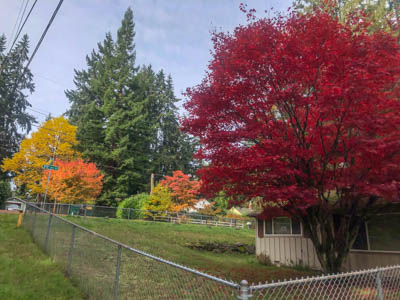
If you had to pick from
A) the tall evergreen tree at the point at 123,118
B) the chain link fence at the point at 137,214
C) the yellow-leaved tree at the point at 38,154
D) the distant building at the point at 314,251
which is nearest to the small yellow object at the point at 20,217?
the chain link fence at the point at 137,214

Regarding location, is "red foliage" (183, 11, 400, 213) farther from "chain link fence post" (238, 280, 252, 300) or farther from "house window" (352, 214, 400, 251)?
"chain link fence post" (238, 280, 252, 300)

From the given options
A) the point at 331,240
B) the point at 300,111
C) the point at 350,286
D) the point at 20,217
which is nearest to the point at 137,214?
the point at 20,217

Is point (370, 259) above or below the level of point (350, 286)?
below

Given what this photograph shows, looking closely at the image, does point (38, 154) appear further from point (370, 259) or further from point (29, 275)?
point (370, 259)

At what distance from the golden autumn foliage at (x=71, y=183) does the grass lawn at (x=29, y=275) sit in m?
14.2

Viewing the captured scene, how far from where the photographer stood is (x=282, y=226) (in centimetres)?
1215

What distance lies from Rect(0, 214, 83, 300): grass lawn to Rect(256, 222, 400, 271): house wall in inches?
342

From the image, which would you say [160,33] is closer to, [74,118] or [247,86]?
[247,86]

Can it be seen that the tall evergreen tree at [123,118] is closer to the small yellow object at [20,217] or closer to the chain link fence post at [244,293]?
the small yellow object at [20,217]

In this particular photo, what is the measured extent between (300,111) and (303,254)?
255 inches

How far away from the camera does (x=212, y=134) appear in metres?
6.82

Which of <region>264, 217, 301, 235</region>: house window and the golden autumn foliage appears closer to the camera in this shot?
<region>264, 217, 301, 235</region>: house window

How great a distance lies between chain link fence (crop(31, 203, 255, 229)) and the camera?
790 inches

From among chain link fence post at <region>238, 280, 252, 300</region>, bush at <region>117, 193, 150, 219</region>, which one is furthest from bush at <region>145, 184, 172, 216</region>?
chain link fence post at <region>238, 280, 252, 300</region>
